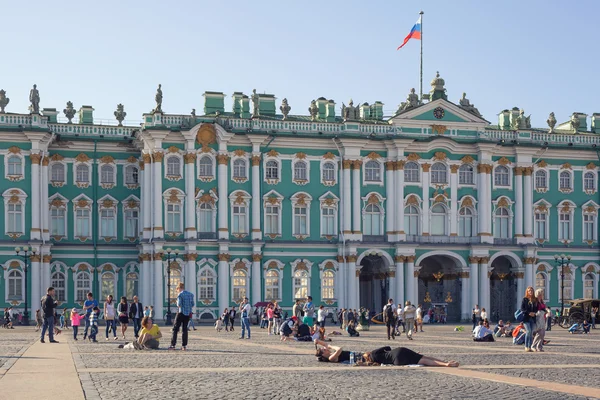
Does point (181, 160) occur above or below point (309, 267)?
above

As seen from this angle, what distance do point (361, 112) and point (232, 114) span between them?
1053 cm

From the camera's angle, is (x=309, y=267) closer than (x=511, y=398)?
No

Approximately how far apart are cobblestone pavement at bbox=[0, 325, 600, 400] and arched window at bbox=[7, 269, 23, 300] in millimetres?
46336

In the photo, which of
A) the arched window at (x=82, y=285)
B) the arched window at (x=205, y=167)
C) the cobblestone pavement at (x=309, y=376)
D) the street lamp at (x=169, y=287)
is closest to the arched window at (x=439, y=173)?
the arched window at (x=205, y=167)

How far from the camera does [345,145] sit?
270ft

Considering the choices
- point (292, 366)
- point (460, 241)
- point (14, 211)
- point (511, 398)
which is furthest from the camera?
point (460, 241)

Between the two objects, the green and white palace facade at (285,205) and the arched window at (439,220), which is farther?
the arched window at (439,220)

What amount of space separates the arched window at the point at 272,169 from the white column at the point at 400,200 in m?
9.03

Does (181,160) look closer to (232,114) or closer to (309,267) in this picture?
(232,114)

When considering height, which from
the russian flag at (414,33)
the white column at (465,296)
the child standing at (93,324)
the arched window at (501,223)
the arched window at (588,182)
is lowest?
the white column at (465,296)

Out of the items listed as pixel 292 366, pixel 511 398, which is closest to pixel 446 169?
pixel 292 366

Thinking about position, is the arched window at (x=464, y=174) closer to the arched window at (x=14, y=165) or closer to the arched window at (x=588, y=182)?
the arched window at (x=588, y=182)

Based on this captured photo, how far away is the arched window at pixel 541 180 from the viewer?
87562 millimetres

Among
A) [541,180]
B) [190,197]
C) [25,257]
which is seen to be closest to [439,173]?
[541,180]
